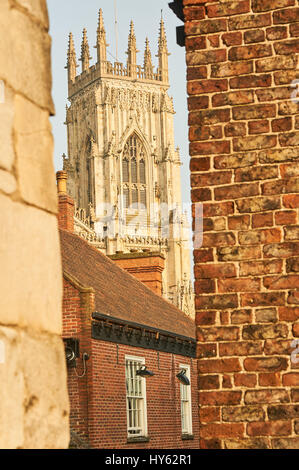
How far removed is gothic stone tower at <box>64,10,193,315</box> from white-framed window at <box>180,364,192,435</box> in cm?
7654

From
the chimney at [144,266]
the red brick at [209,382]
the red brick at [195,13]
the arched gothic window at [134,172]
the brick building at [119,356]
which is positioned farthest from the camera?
the arched gothic window at [134,172]

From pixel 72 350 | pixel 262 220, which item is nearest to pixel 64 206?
pixel 72 350

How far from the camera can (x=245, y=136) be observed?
6.05 meters

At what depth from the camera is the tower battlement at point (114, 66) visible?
4400 inches

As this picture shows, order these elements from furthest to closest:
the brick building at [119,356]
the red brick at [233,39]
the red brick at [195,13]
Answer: the brick building at [119,356]
the red brick at [195,13]
the red brick at [233,39]

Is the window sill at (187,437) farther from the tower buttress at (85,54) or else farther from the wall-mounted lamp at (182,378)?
the tower buttress at (85,54)

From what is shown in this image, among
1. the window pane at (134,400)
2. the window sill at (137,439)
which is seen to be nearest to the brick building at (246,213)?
the window sill at (137,439)

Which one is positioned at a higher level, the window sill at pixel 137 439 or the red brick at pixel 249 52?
the red brick at pixel 249 52

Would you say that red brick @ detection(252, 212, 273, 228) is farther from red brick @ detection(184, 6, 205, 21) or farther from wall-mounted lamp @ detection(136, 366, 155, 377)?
wall-mounted lamp @ detection(136, 366, 155, 377)

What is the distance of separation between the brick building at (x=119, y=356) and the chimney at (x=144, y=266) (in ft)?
3.15

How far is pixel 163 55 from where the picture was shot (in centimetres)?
11688

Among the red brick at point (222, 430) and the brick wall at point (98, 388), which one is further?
the brick wall at point (98, 388)

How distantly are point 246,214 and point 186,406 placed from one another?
2081 centimetres

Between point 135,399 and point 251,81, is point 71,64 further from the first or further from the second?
point 251,81
